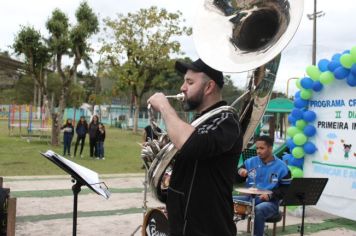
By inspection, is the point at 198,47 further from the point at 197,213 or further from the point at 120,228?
the point at 120,228

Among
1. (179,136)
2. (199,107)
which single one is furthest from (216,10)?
(179,136)

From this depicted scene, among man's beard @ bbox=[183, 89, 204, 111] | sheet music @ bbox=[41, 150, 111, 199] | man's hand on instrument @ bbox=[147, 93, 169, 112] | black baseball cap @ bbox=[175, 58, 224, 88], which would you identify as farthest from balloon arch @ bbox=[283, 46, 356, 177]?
man's hand on instrument @ bbox=[147, 93, 169, 112]

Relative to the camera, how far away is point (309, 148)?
303 inches

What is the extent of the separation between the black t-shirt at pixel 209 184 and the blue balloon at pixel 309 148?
18.4 ft

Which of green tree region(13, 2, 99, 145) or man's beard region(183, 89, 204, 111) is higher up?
green tree region(13, 2, 99, 145)

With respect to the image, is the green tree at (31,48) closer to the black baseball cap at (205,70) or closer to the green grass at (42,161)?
the green grass at (42,161)

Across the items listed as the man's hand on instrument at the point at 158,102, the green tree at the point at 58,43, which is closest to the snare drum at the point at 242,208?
the man's hand on instrument at the point at 158,102

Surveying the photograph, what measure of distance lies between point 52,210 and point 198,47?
5.38 m

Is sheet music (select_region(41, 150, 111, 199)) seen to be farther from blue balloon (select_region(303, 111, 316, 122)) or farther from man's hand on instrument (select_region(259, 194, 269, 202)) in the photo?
blue balloon (select_region(303, 111, 316, 122))

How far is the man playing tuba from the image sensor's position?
7.37ft

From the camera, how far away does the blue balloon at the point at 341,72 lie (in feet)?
22.7

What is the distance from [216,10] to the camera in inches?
129

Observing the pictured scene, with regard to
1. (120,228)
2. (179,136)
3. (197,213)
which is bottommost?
(120,228)

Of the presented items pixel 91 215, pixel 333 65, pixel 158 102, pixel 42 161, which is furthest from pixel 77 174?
pixel 42 161
